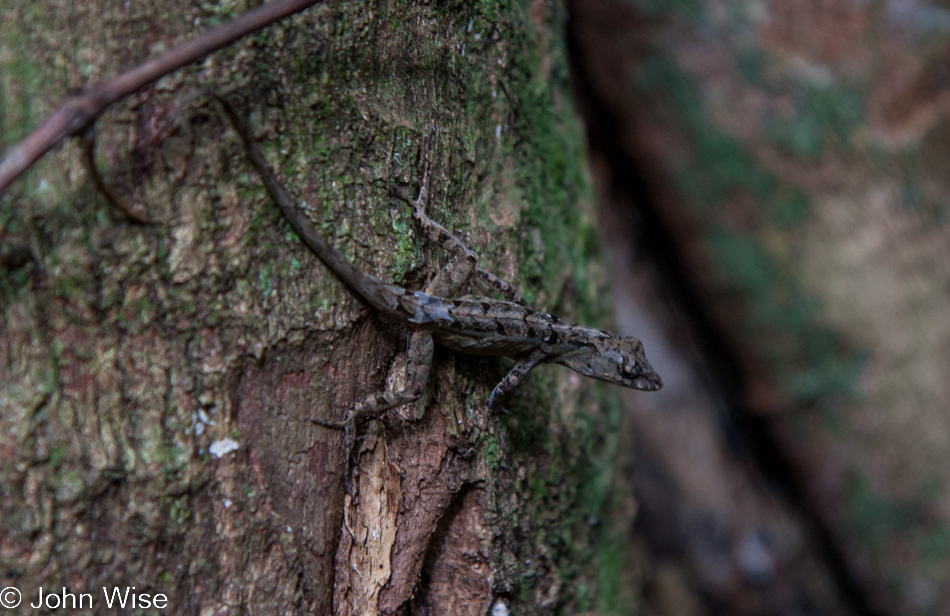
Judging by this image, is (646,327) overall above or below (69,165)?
below

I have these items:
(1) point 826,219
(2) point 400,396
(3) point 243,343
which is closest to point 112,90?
(3) point 243,343

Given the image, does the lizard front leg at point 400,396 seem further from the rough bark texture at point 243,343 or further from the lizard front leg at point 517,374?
the lizard front leg at point 517,374

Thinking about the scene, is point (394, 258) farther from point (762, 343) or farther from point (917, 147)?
point (917, 147)

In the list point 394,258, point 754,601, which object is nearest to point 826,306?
point 754,601

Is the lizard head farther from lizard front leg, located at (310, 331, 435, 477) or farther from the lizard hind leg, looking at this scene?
lizard front leg, located at (310, 331, 435, 477)

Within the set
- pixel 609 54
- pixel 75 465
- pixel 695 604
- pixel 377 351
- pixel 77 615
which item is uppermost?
pixel 609 54

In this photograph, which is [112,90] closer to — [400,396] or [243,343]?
[243,343]
